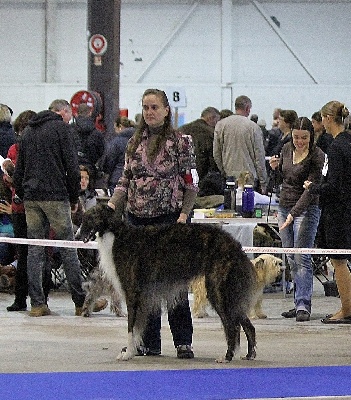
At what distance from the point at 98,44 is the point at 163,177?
8.11 meters

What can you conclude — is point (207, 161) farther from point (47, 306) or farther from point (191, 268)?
point (191, 268)

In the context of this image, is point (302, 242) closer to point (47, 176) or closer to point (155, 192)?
point (47, 176)

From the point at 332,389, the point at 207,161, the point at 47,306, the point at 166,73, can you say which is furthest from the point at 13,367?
the point at 166,73

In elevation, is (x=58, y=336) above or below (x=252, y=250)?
below

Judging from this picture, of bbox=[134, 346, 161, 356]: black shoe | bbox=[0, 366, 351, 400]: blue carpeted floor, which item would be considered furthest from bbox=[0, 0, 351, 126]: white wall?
bbox=[0, 366, 351, 400]: blue carpeted floor

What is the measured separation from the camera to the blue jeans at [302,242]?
25.9ft

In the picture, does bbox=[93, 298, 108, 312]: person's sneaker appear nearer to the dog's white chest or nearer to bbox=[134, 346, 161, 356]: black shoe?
bbox=[134, 346, 161, 356]: black shoe

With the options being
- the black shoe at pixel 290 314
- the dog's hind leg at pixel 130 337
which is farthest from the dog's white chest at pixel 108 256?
the black shoe at pixel 290 314

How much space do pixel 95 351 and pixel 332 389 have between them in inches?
70.4

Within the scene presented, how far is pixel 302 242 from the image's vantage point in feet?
26.0

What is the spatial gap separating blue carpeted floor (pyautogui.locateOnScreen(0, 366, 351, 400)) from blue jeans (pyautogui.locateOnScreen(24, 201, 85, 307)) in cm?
237

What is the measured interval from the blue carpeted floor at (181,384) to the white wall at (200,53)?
16.0 m

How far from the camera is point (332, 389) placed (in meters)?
5.33

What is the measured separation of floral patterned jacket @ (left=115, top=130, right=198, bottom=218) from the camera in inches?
239
